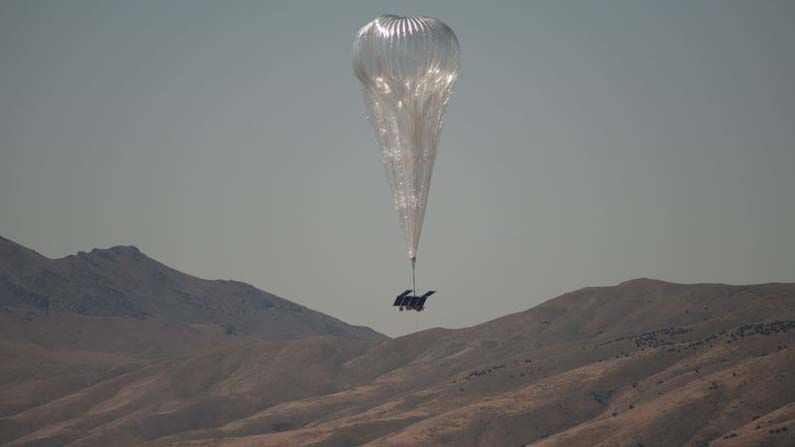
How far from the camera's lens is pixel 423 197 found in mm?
82188

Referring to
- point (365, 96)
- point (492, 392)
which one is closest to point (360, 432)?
point (492, 392)

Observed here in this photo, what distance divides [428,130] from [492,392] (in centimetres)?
11619

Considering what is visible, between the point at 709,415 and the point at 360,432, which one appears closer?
the point at 709,415

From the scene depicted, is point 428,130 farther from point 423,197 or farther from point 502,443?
point 502,443

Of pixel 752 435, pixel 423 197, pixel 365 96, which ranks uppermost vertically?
pixel 365 96

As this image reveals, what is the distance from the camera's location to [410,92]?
82.1 metres

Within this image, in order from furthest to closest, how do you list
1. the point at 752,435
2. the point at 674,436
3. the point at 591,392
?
the point at 591,392
the point at 674,436
the point at 752,435

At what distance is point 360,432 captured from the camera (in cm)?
18238

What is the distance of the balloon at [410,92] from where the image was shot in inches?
3211

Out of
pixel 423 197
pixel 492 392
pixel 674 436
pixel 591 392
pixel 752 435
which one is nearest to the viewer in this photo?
pixel 423 197

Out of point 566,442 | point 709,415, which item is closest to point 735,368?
point 709,415

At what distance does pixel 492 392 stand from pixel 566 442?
1636 inches

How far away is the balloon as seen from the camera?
3211 inches

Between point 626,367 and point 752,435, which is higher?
point 626,367
